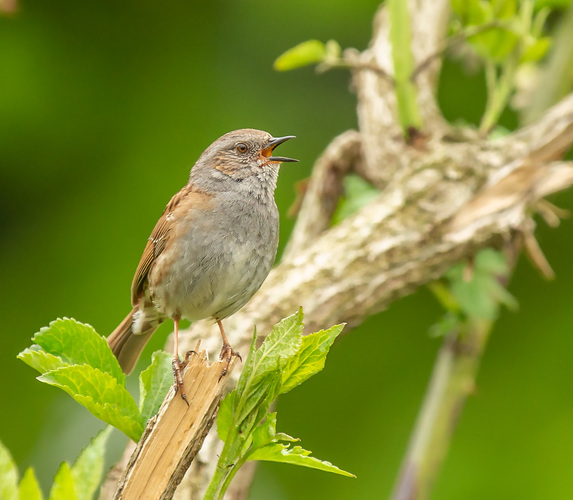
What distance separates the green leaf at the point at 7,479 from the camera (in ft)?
7.64

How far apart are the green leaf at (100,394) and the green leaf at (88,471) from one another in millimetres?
133

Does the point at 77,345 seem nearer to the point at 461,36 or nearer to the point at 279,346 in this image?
the point at 279,346

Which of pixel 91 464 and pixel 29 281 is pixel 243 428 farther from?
pixel 29 281

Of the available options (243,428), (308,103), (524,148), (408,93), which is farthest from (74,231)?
(243,428)

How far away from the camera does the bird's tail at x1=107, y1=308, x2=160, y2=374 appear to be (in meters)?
3.98

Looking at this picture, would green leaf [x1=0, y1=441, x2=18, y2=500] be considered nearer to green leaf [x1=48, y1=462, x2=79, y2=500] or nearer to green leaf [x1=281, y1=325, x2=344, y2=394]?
green leaf [x1=48, y1=462, x2=79, y2=500]

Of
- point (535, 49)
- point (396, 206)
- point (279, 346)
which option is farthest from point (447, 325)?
point (279, 346)

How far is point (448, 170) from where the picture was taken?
435 centimetres

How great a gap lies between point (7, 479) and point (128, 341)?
169 cm

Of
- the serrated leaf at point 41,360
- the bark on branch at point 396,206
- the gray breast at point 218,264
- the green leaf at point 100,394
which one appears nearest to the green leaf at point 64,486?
the green leaf at point 100,394

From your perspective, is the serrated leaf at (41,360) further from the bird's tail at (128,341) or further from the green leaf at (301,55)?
the green leaf at (301,55)

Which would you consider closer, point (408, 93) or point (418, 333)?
point (408, 93)

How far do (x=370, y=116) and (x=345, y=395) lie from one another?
5.59 ft

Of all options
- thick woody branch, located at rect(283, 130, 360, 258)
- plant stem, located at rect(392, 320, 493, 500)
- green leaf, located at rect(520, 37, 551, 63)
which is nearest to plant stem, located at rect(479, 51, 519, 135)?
green leaf, located at rect(520, 37, 551, 63)
